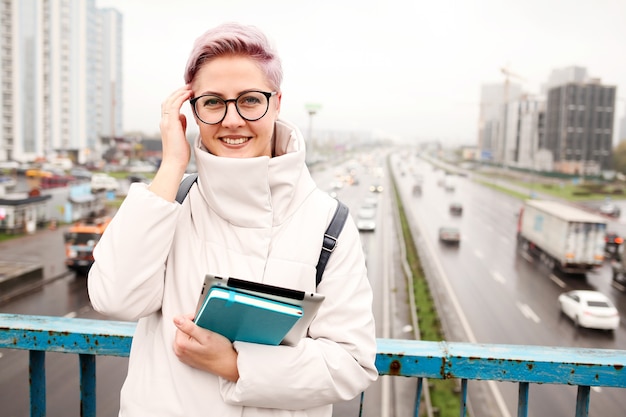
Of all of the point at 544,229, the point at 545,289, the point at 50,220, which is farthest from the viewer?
the point at 50,220

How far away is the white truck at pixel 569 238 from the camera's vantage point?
15.2 m

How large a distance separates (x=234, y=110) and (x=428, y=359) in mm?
785

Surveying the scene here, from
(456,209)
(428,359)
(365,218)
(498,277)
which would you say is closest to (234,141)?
(428,359)

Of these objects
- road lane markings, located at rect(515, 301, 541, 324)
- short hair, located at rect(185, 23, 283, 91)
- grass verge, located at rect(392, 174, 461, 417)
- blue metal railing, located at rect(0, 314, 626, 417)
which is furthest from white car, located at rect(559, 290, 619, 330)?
short hair, located at rect(185, 23, 283, 91)

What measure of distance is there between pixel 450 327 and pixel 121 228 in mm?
10938

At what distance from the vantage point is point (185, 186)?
116cm

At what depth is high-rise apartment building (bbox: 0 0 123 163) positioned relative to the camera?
122 ft

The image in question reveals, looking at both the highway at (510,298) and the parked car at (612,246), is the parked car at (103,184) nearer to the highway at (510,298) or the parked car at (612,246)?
the highway at (510,298)

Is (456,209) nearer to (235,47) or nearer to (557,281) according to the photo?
(557,281)

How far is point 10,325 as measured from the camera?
54.3 inches

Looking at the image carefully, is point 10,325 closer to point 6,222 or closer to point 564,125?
point 6,222

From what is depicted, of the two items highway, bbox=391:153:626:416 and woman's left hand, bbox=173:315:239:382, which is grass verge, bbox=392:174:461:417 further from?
woman's left hand, bbox=173:315:239:382

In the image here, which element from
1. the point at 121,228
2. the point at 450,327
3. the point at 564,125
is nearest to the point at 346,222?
the point at 121,228

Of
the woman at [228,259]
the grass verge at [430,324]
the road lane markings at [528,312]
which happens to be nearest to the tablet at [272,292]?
the woman at [228,259]
